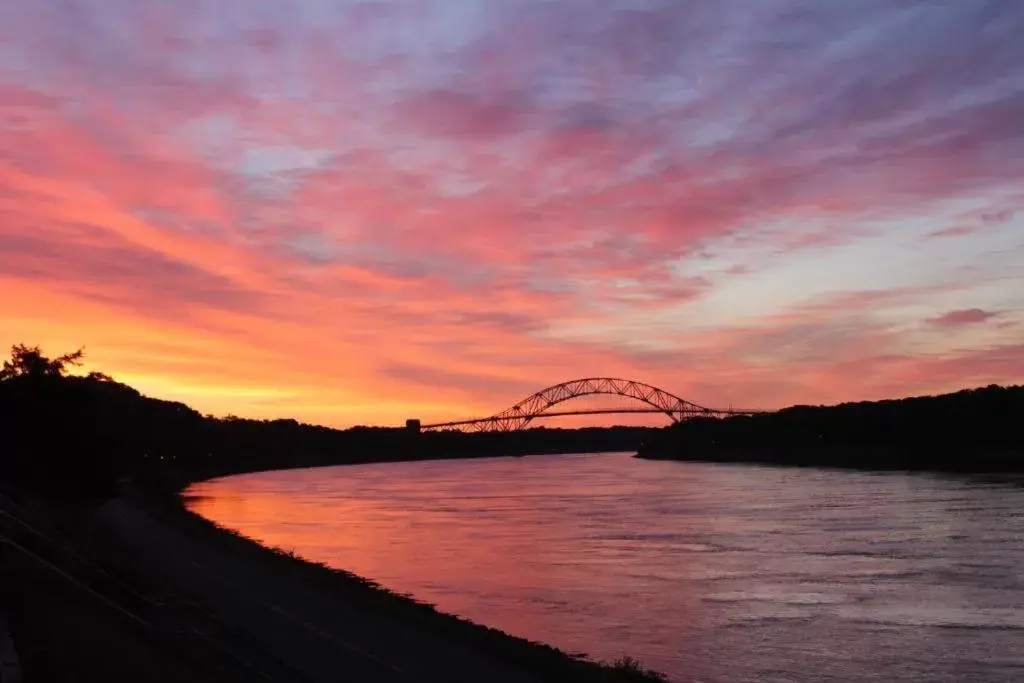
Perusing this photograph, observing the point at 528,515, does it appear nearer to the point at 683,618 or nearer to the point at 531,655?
the point at 683,618

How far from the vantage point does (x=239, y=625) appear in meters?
19.0

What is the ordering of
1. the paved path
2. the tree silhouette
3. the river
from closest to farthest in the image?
1. the paved path
2. the river
3. the tree silhouette

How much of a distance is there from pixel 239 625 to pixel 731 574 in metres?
19.7

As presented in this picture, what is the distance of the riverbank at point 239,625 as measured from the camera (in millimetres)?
10516

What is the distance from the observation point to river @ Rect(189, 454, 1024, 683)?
2123 centimetres

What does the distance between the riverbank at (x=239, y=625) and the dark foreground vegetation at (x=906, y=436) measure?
105 meters

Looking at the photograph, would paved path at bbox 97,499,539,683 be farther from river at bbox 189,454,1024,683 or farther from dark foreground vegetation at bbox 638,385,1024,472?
dark foreground vegetation at bbox 638,385,1024,472

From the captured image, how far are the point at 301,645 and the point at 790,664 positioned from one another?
32.1 feet

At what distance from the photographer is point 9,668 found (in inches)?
304

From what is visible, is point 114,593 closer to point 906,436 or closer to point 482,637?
point 482,637

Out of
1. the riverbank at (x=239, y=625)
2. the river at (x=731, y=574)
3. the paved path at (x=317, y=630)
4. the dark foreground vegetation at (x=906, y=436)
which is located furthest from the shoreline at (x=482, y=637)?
the dark foreground vegetation at (x=906, y=436)

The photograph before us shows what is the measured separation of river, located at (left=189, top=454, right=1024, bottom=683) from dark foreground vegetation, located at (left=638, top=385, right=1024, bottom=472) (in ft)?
206

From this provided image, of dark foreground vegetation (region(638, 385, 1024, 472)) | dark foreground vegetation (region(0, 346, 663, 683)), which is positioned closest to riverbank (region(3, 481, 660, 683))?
dark foreground vegetation (region(0, 346, 663, 683))

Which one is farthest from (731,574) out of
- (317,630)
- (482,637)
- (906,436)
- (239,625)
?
(906,436)
